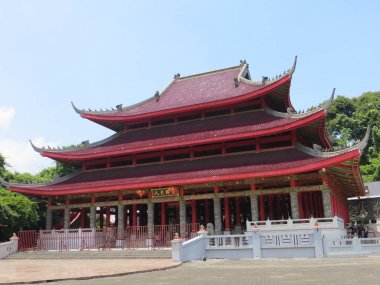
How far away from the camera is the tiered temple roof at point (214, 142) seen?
23266 mm

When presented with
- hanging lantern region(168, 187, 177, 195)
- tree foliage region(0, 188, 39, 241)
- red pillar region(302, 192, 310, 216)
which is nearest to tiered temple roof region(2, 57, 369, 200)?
hanging lantern region(168, 187, 177, 195)

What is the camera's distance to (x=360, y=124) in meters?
64.7

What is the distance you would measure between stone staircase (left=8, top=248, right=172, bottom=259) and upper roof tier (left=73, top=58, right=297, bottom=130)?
36.8 ft

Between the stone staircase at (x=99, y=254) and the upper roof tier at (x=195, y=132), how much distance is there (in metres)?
7.72

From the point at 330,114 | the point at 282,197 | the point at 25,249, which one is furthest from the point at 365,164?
the point at 25,249

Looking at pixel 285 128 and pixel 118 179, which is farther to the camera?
pixel 118 179

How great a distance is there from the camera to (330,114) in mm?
73688

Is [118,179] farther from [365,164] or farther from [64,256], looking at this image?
[365,164]

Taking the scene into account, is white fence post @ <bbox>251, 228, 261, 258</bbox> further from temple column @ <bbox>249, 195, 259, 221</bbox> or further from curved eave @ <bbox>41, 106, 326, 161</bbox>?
curved eave @ <bbox>41, 106, 326, 161</bbox>

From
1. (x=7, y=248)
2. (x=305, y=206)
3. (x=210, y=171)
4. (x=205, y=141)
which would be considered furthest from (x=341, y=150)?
(x=7, y=248)

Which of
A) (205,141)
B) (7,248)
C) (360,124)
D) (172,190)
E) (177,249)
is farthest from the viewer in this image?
(360,124)

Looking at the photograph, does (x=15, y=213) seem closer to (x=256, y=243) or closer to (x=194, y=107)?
(x=194, y=107)

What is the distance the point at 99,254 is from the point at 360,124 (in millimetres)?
53986

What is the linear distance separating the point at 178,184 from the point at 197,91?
10954 millimetres
